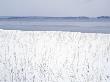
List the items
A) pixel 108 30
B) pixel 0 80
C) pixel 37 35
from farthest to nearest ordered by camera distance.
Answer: pixel 108 30 → pixel 0 80 → pixel 37 35

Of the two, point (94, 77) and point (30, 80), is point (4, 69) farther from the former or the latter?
point (94, 77)

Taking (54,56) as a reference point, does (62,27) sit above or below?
above

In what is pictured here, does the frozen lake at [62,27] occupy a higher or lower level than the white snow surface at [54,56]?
higher

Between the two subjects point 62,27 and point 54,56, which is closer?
point 54,56

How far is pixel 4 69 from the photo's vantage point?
4.60 ft

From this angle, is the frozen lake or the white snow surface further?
the frozen lake

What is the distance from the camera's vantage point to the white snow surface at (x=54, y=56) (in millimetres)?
1237

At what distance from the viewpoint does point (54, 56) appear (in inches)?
51.9

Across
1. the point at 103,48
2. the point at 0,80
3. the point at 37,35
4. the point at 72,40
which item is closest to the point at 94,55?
the point at 103,48

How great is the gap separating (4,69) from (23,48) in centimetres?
20

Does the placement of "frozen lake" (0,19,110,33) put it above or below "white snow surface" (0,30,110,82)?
above

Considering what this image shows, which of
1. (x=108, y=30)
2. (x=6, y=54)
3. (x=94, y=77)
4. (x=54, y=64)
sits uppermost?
(x=108, y=30)

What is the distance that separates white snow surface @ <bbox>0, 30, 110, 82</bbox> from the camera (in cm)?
124

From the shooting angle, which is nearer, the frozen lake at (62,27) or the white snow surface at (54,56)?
the white snow surface at (54,56)
